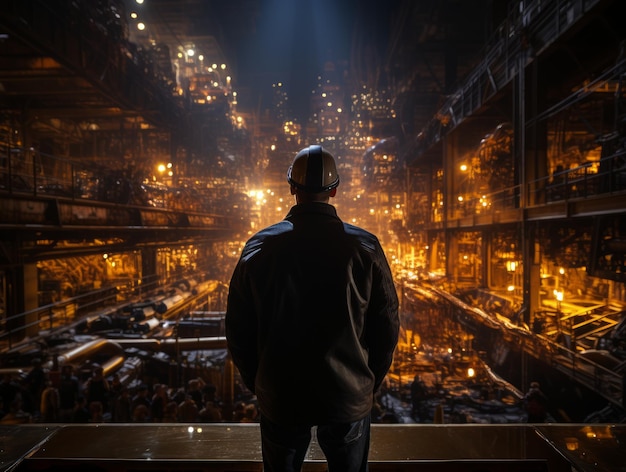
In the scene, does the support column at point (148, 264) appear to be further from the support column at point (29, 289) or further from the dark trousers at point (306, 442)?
the dark trousers at point (306, 442)

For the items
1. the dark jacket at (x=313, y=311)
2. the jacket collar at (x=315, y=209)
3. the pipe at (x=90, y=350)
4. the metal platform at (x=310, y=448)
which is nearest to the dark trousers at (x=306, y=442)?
the dark jacket at (x=313, y=311)

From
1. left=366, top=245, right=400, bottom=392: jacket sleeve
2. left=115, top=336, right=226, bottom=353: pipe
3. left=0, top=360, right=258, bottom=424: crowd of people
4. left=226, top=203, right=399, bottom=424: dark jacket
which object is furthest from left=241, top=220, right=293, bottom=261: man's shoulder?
left=115, top=336, right=226, bottom=353: pipe

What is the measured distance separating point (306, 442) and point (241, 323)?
2.23ft

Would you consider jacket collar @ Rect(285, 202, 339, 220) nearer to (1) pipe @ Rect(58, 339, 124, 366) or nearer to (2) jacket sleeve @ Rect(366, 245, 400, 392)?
(2) jacket sleeve @ Rect(366, 245, 400, 392)

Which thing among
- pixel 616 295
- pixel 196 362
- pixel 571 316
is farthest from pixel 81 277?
pixel 616 295

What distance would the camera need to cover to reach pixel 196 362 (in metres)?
10.2

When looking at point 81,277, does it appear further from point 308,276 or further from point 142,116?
point 308,276

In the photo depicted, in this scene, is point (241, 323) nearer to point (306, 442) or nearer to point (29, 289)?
point (306, 442)

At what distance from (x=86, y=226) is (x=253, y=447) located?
9.99 m

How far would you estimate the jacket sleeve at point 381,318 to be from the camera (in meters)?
1.67

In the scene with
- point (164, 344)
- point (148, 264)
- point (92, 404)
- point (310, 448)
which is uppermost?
point (310, 448)

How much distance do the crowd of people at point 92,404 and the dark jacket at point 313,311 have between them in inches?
234

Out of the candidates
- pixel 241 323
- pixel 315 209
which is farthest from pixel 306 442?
pixel 315 209

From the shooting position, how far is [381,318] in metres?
1.70
